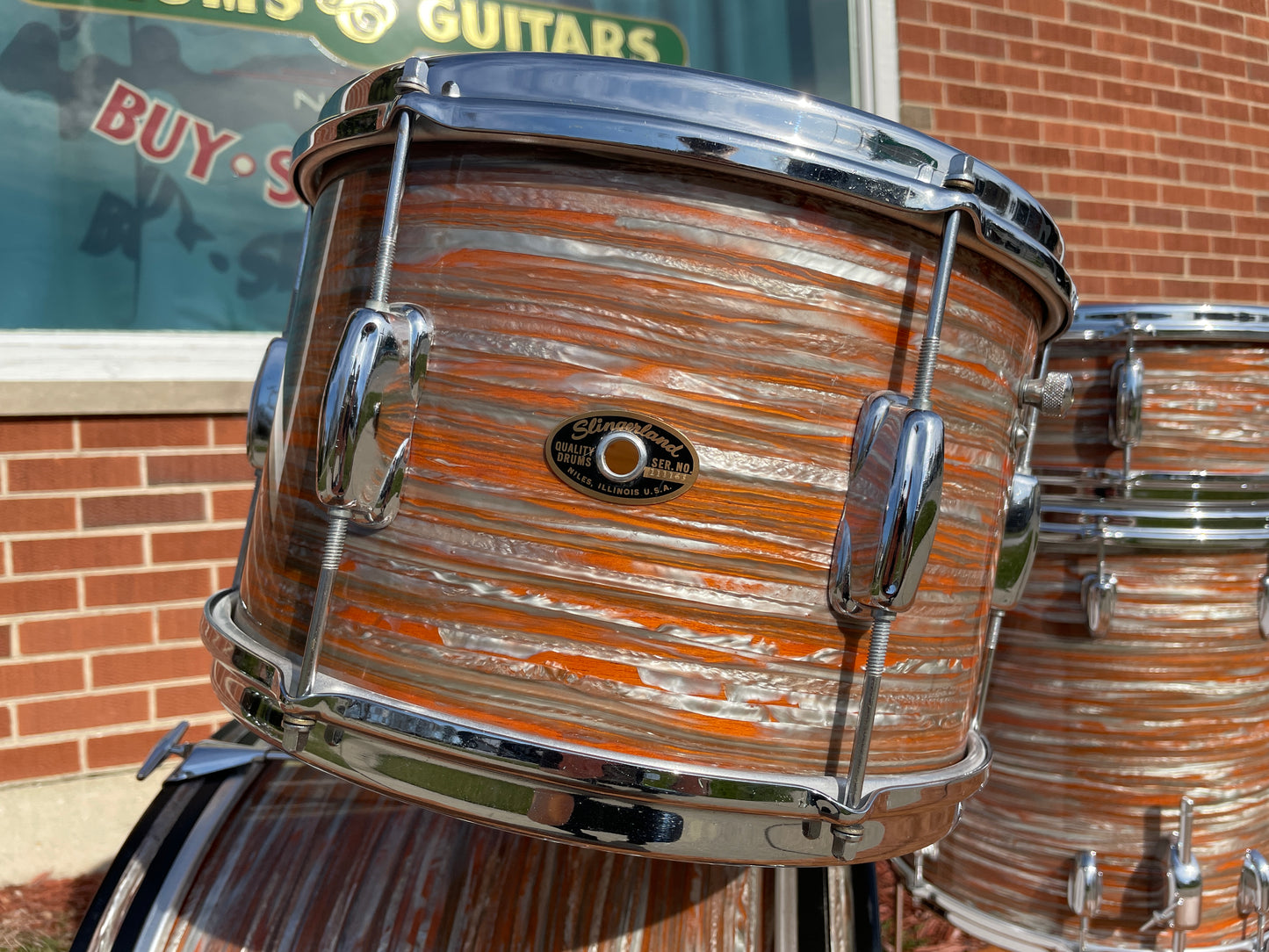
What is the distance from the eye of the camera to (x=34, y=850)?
202 centimetres

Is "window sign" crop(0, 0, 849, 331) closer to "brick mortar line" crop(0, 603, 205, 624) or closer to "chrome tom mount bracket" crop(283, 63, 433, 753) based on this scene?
"brick mortar line" crop(0, 603, 205, 624)

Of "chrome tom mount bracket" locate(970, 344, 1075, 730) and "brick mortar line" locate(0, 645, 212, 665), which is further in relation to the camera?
"brick mortar line" locate(0, 645, 212, 665)

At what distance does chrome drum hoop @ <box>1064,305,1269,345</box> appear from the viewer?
1.69 meters

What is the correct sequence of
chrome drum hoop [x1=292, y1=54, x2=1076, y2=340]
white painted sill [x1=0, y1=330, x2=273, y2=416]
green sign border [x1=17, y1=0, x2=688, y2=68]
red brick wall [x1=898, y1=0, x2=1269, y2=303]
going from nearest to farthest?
chrome drum hoop [x1=292, y1=54, x2=1076, y2=340]
white painted sill [x1=0, y1=330, x2=273, y2=416]
green sign border [x1=17, y1=0, x2=688, y2=68]
red brick wall [x1=898, y1=0, x2=1269, y2=303]

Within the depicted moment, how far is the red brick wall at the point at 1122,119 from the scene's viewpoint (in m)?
2.85

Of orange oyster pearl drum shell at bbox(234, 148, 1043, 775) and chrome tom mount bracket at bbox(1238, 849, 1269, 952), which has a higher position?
orange oyster pearl drum shell at bbox(234, 148, 1043, 775)

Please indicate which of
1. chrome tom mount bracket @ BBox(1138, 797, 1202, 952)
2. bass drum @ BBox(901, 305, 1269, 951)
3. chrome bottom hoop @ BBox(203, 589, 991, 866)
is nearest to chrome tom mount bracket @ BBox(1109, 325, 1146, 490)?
bass drum @ BBox(901, 305, 1269, 951)

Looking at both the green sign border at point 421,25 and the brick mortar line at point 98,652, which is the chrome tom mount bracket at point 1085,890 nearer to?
the brick mortar line at point 98,652

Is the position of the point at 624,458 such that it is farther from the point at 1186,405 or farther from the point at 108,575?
the point at 108,575

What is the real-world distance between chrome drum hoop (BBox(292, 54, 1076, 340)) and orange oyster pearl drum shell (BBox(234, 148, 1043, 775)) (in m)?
0.02

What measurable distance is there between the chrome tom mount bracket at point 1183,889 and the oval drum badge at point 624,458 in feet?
4.74

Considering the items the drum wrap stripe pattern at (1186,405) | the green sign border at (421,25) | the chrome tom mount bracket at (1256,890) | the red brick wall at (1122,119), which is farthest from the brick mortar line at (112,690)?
the red brick wall at (1122,119)

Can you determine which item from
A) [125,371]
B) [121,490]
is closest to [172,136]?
[125,371]

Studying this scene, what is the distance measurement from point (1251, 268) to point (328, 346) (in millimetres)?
3631
